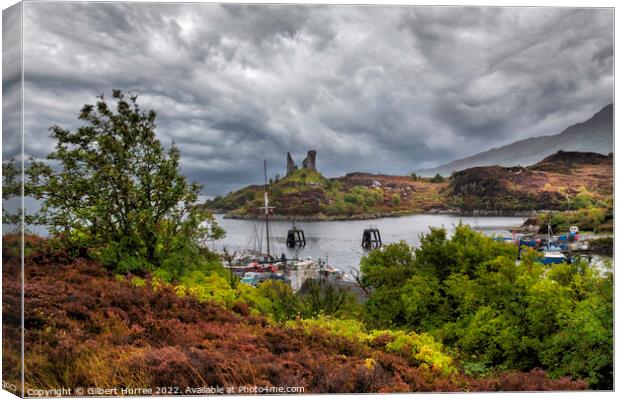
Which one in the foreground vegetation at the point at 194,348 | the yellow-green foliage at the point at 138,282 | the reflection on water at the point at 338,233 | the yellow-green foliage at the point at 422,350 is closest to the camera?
the foreground vegetation at the point at 194,348

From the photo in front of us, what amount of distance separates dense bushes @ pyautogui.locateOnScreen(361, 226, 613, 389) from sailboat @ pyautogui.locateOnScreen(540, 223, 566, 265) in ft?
1.18

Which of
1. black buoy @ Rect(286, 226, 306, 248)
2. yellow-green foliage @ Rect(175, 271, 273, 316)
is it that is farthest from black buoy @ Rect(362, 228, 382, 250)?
yellow-green foliage @ Rect(175, 271, 273, 316)

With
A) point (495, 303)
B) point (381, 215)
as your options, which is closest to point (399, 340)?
point (495, 303)

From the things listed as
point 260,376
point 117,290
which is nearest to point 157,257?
point 117,290

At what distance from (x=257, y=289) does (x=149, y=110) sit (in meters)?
3.16

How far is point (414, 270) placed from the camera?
9.27 metres

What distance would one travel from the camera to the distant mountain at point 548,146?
8.18 metres

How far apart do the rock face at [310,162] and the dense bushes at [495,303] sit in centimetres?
170

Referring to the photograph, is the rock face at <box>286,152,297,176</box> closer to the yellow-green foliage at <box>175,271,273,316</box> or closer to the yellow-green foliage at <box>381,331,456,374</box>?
the yellow-green foliage at <box>175,271,273,316</box>

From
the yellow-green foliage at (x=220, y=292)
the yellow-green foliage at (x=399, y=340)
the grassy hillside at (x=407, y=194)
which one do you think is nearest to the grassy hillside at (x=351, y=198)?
the grassy hillside at (x=407, y=194)

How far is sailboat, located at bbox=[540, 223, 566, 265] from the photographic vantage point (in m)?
9.12

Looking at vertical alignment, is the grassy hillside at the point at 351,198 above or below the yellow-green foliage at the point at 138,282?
above

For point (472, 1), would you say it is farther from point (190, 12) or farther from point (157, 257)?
point (157, 257)

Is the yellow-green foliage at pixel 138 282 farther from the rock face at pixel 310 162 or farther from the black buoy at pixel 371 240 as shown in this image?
the black buoy at pixel 371 240
